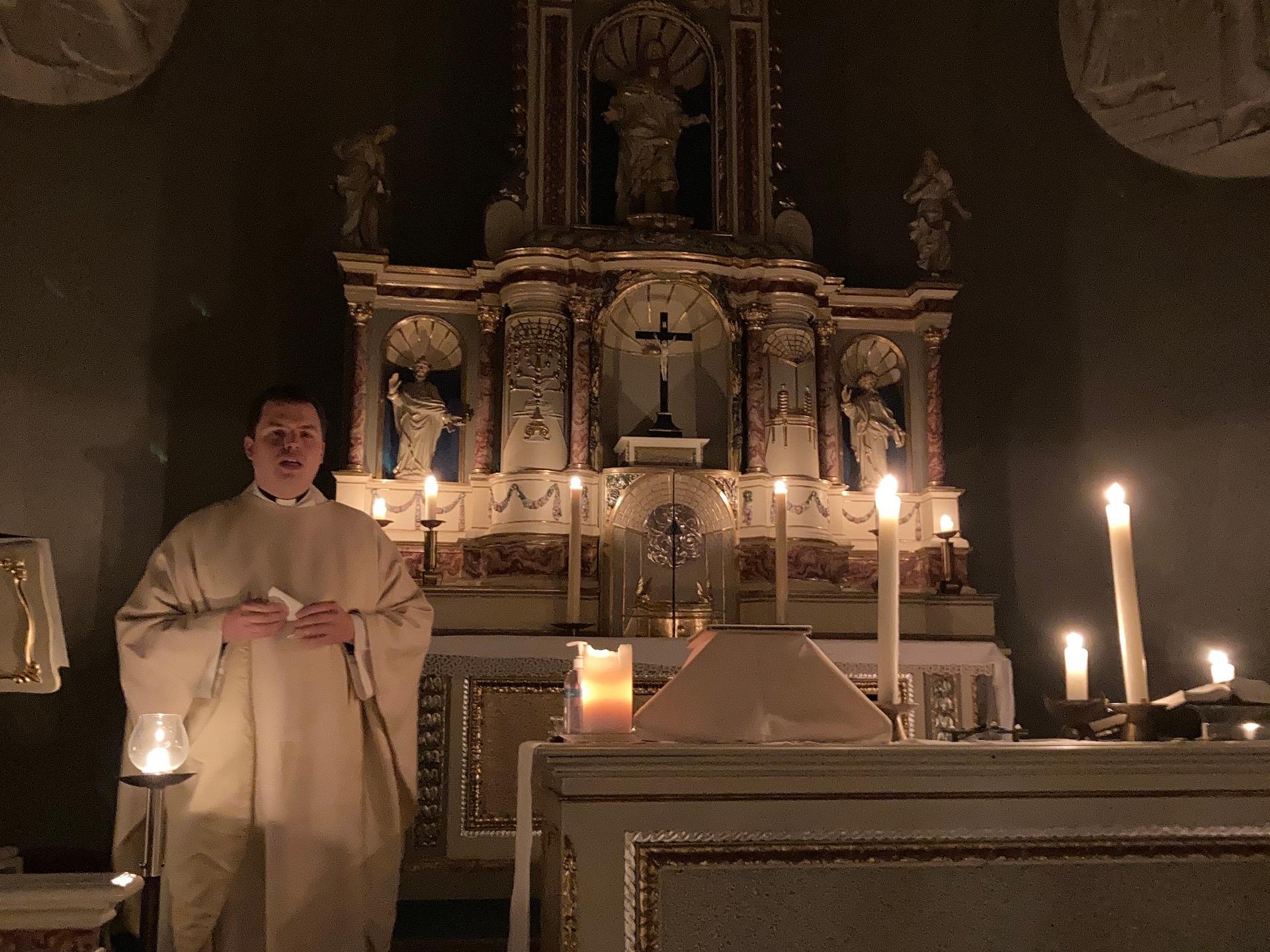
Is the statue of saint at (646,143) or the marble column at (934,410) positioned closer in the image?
the marble column at (934,410)

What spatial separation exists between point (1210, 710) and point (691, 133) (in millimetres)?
5732

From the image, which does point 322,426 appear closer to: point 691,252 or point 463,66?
point 691,252

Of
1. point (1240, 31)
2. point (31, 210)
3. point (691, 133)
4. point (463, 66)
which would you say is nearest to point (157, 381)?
point (31, 210)

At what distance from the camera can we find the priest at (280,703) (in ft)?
10.5

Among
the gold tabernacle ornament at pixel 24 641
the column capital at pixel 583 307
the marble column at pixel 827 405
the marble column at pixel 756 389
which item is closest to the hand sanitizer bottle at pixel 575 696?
the gold tabernacle ornament at pixel 24 641

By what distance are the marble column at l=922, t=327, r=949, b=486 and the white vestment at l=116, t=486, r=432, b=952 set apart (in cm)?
361

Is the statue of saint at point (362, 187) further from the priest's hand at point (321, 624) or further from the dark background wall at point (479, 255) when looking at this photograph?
the priest's hand at point (321, 624)

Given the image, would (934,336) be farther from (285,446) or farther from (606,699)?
(606,699)

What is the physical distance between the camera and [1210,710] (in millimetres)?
2090

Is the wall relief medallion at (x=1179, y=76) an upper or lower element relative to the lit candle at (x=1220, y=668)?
upper

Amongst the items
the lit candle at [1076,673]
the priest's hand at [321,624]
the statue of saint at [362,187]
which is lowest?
the lit candle at [1076,673]

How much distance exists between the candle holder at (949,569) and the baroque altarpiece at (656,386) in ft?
0.20

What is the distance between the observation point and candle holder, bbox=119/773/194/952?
2430 mm

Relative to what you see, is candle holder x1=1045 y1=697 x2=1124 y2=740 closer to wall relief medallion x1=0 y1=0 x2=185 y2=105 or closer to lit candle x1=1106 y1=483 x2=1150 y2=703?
lit candle x1=1106 y1=483 x2=1150 y2=703
